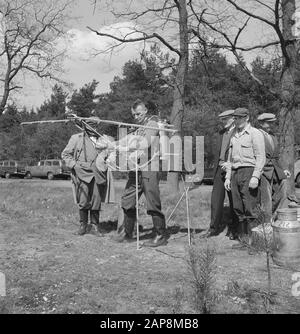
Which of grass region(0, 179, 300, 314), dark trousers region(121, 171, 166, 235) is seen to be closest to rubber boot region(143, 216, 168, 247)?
dark trousers region(121, 171, 166, 235)

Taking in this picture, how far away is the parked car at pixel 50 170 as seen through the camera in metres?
40.9

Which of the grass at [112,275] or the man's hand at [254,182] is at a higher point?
the man's hand at [254,182]

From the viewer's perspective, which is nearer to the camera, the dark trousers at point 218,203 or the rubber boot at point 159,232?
the rubber boot at point 159,232

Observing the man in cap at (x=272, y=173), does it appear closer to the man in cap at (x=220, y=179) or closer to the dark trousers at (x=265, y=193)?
the dark trousers at (x=265, y=193)

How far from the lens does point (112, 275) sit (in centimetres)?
483

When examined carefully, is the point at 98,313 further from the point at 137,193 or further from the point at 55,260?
the point at 137,193

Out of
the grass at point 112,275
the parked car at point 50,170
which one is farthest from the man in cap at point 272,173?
the parked car at point 50,170

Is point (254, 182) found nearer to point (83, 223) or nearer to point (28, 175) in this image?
point (83, 223)

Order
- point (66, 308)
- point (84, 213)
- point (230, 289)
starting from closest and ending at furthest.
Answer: point (66, 308)
point (230, 289)
point (84, 213)

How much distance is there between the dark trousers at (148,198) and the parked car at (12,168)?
41.2 metres

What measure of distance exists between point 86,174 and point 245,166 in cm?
230

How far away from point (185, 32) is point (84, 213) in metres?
8.35
